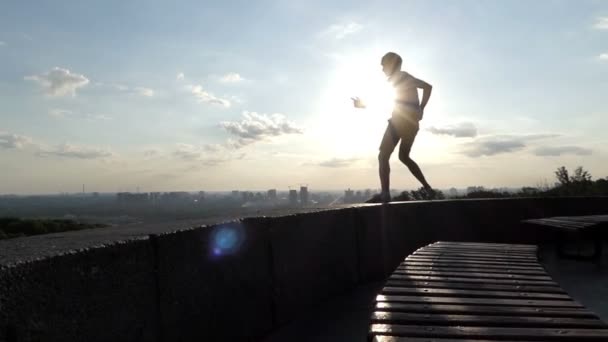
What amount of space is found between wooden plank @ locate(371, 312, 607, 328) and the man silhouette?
496 centimetres

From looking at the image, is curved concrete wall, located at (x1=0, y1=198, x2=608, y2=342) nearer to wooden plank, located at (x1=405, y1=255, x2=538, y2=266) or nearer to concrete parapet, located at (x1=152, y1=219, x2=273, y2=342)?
concrete parapet, located at (x1=152, y1=219, x2=273, y2=342)

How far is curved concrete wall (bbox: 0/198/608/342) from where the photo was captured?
5.75ft

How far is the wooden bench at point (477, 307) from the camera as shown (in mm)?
1969

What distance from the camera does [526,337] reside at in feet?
6.34

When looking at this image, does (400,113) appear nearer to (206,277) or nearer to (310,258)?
(310,258)

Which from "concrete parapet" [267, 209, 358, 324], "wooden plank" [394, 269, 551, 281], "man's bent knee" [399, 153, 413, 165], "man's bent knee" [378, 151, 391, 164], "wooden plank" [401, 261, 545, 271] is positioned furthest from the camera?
"man's bent knee" [399, 153, 413, 165]

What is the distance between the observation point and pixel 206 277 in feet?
9.77

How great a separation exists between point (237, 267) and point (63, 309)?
1.57 m

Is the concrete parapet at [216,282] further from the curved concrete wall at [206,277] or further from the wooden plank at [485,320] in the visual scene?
the wooden plank at [485,320]

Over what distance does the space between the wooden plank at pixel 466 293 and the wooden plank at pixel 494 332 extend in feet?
1.77

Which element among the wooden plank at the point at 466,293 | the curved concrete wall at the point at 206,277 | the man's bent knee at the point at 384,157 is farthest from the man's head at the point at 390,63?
the wooden plank at the point at 466,293

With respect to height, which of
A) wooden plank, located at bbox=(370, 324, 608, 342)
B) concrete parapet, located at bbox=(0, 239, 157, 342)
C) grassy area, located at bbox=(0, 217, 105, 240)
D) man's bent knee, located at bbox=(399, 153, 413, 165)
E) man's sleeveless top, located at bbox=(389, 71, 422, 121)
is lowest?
wooden plank, located at bbox=(370, 324, 608, 342)

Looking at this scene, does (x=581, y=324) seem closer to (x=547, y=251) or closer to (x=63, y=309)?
(x=63, y=309)

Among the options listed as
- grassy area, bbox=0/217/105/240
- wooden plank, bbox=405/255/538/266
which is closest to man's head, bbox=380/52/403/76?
wooden plank, bbox=405/255/538/266
